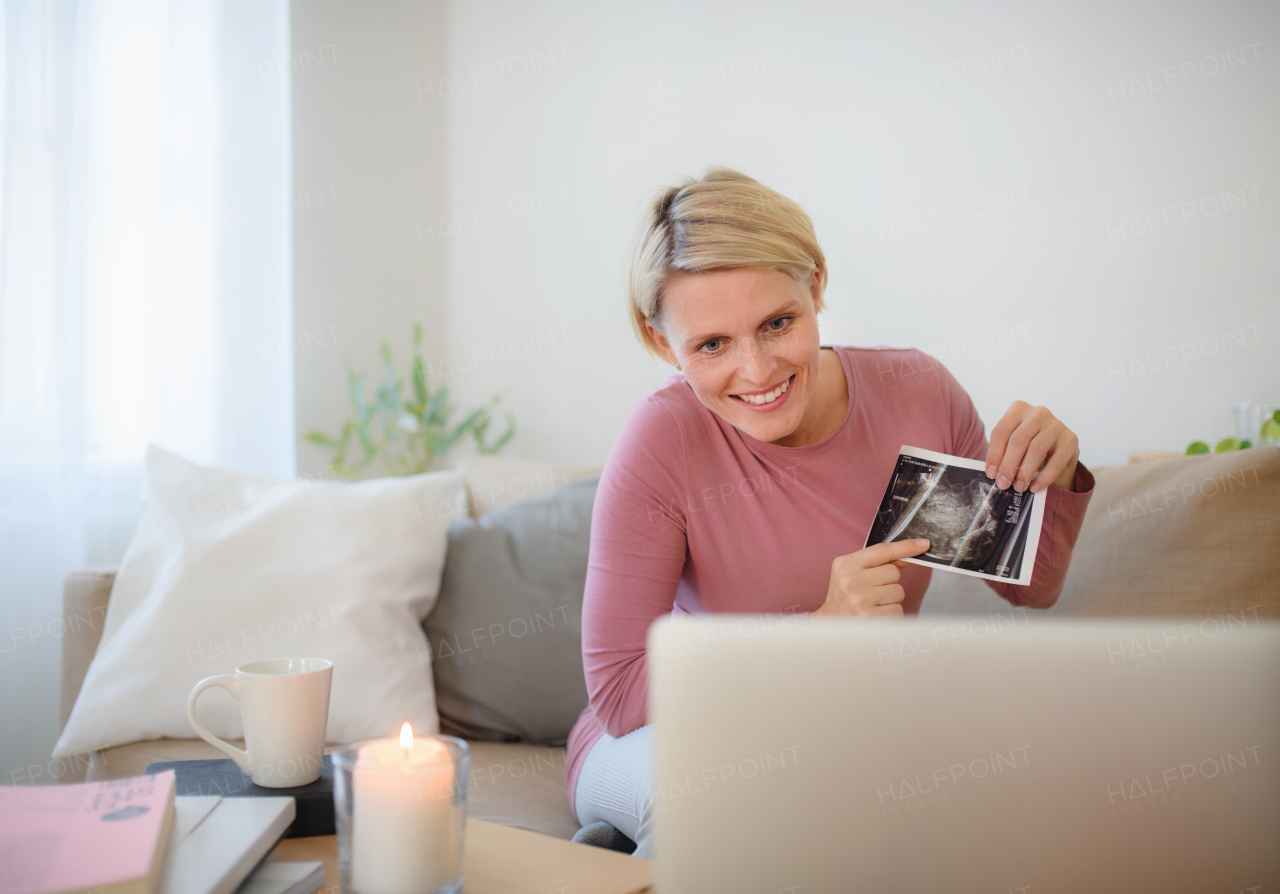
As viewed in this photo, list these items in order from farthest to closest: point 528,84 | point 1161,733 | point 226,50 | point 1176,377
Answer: point 528,84, point 226,50, point 1176,377, point 1161,733

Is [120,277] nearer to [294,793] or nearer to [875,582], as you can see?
[294,793]

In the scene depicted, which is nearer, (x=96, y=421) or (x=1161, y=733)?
(x=1161, y=733)

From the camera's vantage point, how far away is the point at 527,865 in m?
0.74

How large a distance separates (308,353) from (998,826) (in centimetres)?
265

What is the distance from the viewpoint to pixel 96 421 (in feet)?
6.99

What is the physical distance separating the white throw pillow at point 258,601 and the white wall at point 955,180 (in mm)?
1187

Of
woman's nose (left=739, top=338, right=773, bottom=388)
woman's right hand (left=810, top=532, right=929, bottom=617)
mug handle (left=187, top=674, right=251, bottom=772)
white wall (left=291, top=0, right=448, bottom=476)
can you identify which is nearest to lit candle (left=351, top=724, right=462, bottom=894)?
mug handle (left=187, top=674, right=251, bottom=772)

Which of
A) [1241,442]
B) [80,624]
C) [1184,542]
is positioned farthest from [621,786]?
[1241,442]

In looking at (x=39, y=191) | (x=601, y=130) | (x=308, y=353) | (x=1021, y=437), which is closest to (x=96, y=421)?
(x=39, y=191)

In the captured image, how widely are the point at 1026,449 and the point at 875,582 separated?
251 millimetres

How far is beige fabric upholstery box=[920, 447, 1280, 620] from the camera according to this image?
1209 millimetres

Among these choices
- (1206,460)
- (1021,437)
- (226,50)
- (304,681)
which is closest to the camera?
(304,681)

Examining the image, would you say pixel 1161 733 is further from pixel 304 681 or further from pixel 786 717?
pixel 304 681

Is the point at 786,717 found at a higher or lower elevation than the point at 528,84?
lower
